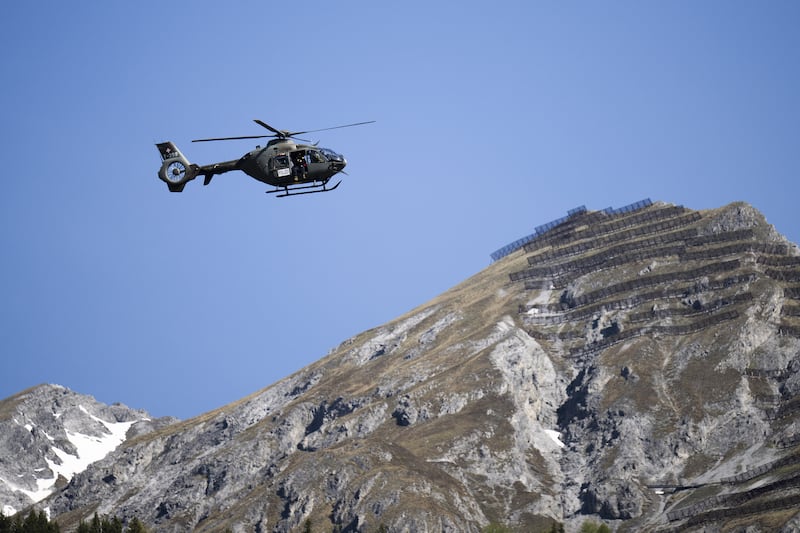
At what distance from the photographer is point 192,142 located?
94375mm

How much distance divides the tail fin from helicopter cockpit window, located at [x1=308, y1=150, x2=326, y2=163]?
526 inches

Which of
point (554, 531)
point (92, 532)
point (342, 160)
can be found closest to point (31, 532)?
point (92, 532)

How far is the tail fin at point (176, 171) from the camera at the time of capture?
114m

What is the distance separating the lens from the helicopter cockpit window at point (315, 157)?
4254 inches

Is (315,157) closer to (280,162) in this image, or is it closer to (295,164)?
(295,164)

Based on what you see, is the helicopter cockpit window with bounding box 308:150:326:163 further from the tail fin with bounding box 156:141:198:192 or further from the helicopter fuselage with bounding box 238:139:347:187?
the tail fin with bounding box 156:141:198:192

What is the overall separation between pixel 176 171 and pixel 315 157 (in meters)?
15.1

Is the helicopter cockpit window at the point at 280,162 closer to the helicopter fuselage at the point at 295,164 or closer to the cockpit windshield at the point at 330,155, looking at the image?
the helicopter fuselage at the point at 295,164

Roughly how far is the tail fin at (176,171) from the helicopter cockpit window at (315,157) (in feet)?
43.8

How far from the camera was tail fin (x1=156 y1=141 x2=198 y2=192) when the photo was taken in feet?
375

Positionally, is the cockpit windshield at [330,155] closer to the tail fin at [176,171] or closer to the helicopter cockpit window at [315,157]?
the helicopter cockpit window at [315,157]

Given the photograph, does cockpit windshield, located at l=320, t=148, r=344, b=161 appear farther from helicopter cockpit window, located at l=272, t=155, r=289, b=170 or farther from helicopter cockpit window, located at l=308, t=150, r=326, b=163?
helicopter cockpit window, located at l=272, t=155, r=289, b=170

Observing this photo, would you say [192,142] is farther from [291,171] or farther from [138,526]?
[138,526]

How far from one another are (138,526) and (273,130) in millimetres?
87945
